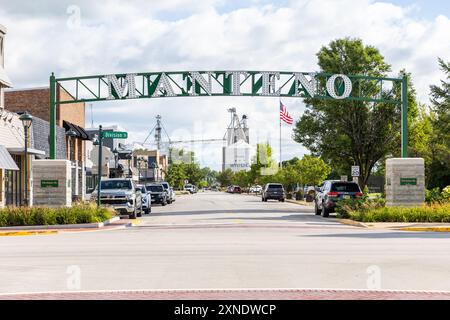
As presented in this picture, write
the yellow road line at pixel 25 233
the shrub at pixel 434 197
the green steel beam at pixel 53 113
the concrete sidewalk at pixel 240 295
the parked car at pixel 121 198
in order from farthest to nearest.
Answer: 1. the shrub at pixel 434 197
2. the parked car at pixel 121 198
3. the green steel beam at pixel 53 113
4. the yellow road line at pixel 25 233
5. the concrete sidewalk at pixel 240 295

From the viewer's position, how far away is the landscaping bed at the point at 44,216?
86.4ft

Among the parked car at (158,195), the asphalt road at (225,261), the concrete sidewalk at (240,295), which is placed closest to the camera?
the concrete sidewalk at (240,295)

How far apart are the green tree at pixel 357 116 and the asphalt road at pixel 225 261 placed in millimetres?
29188

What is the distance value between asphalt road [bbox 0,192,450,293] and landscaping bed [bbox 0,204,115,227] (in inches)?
A: 198

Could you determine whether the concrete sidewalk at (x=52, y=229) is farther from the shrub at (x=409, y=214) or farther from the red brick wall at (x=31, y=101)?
the red brick wall at (x=31, y=101)

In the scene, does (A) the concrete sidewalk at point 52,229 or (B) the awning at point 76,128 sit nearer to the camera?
(A) the concrete sidewalk at point 52,229

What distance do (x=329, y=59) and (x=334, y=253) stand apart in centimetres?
3611

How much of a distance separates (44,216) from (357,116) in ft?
95.7

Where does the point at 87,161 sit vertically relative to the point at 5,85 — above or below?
below

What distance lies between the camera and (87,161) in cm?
6094

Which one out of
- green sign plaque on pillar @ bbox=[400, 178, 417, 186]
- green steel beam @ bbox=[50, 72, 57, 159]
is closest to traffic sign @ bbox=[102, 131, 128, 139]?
green steel beam @ bbox=[50, 72, 57, 159]

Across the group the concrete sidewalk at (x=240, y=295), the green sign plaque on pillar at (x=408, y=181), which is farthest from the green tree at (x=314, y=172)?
the concrete sidewalk at (x=240, y=295)
